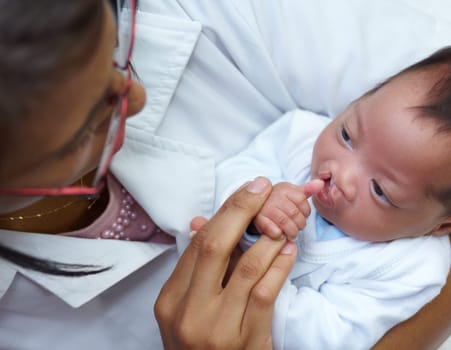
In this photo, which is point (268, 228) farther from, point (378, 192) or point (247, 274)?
point (378, 192)

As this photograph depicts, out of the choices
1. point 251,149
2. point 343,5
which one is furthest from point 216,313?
point 343,5

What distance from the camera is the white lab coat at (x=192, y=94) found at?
909 millimetres

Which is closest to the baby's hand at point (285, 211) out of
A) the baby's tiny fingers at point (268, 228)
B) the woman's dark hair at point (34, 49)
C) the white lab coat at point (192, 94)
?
the baby's tiny fingers at point (268, 228)

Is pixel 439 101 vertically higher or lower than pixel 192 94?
higher

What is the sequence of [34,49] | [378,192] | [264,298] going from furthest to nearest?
1. [378,192]
2. [264,298]
3. [34,49]

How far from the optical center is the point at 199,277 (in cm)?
76

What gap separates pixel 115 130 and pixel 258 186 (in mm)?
243

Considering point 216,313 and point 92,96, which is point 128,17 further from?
point 216,313

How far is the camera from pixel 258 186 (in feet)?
2.64

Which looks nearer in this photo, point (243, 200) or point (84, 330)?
point (243, 200)

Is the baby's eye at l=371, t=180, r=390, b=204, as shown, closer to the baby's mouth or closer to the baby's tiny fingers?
the baby's mouth

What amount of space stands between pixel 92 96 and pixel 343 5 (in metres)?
0.59

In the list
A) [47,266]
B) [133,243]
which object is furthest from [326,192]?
[47,266]

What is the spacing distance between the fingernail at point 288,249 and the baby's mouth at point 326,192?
0.10 m
